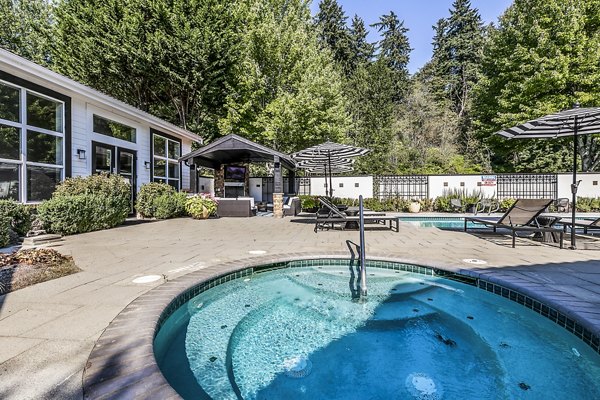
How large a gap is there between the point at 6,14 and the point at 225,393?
87.9ft

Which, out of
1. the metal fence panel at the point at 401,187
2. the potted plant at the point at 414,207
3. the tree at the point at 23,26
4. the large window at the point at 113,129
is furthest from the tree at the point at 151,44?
the potted plant at the point at 414,207

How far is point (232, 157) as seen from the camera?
1561 cm

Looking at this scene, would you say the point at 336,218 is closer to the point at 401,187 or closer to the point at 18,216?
the point at 18,216

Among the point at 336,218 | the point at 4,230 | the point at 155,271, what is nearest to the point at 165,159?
the point at 4,230

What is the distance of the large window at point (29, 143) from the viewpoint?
650 centimetres

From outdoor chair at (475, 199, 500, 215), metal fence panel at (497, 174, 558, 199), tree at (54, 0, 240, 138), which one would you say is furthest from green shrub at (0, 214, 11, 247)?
metal fence panel at (497, 174, 558, 199)

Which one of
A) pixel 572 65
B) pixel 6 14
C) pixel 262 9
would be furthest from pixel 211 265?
pixel 6 14

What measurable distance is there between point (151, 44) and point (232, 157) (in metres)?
6.25

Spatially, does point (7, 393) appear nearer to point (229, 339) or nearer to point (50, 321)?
point (50, 321)

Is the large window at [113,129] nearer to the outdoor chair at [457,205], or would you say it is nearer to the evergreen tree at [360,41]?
the outdoor chair at [457,205]

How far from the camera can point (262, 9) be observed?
1688 cm

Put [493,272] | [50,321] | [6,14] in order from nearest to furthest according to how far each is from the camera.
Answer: [50,321]
[493,272]
[6,14]

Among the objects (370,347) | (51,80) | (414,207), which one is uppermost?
(51,80)

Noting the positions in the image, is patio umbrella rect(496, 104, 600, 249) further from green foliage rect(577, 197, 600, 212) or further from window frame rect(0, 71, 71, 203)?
green foliage rect(577, 197, 600, 212)
